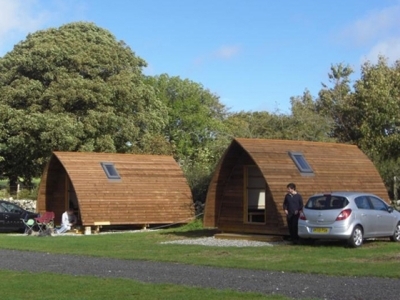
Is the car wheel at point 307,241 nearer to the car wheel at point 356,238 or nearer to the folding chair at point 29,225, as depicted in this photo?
the car wheel at point 356,238

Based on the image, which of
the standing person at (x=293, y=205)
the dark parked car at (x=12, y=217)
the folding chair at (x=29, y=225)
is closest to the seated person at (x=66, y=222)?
the folding chair at (x=29, y=225)

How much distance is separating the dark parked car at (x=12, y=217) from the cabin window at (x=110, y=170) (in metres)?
3.20

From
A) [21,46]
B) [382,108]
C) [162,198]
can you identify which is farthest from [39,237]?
[21,46]

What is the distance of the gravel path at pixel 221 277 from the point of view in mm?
13219

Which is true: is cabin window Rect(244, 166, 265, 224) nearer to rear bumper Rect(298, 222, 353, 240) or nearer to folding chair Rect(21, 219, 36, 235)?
rear bumper Rect(298, 222, 353, 240)

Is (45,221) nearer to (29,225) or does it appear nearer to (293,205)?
(29,225)

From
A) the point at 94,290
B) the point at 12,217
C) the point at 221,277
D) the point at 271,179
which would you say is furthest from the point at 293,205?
the point at 12,217

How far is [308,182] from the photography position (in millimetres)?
24656

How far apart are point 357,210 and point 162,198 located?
12267 mm

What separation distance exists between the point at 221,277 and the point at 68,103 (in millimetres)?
30881

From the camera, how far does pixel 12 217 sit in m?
31.2

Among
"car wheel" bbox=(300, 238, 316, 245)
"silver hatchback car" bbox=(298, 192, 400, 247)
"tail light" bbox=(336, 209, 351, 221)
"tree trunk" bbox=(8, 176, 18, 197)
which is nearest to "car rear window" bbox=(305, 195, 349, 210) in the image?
"silver hatchback car" bbox=(298, 192, 400, 247)

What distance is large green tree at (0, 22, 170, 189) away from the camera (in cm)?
4372

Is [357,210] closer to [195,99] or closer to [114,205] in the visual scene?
[114,205]
